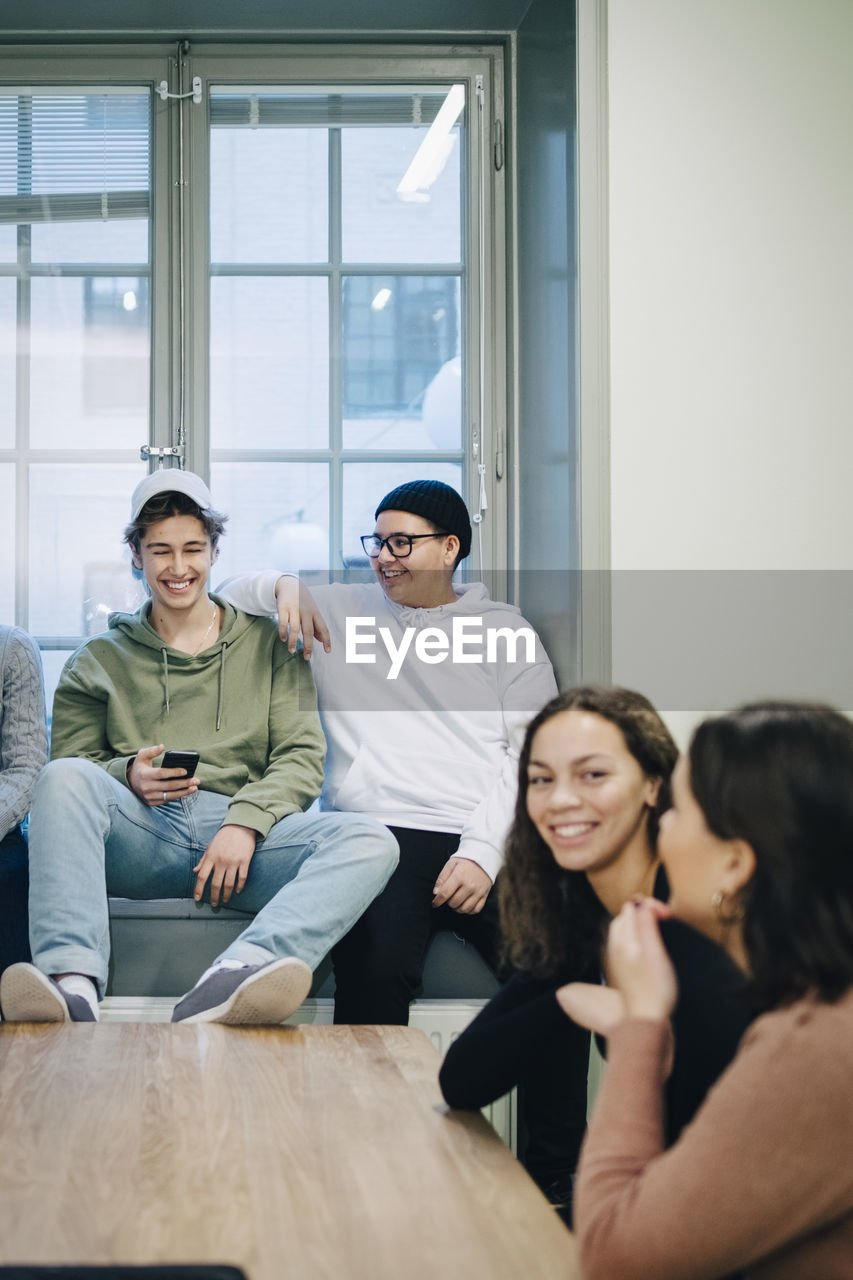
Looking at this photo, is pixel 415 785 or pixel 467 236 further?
pixel 467 236

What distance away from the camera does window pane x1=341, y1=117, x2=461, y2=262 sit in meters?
3.13

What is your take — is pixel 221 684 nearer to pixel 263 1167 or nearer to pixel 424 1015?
pixel 424 1015

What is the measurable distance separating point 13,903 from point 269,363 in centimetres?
148

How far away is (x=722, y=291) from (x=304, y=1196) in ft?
7.12

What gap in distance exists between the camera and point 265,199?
3129mm

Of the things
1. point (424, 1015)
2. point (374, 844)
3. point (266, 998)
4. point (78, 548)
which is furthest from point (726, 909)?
point (78, 548)

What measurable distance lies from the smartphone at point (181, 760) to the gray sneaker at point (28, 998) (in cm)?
68

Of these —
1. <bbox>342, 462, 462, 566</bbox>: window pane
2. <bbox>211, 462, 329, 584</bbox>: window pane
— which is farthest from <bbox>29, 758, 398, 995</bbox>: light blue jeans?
<bbox>342, 462, 462, 566</bbox>: window pane

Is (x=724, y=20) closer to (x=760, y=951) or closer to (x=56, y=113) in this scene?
(x=56, y=113)

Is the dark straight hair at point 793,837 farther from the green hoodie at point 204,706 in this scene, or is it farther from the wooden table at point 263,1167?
the green hoodie at point 204,706

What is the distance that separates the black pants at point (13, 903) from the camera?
2.35m

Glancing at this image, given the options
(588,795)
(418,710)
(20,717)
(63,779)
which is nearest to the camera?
(588,795)

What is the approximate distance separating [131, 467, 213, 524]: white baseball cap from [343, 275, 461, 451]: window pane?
1.78 ft

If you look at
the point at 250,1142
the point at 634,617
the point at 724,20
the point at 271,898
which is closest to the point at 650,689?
the point at 634,617
